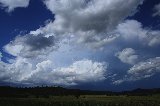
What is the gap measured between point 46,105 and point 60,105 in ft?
16.6

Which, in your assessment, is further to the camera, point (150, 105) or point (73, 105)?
point (150, 105)

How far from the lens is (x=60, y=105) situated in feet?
312

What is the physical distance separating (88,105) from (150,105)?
83.6 feet

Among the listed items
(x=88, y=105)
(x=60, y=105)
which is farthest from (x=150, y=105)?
(x=60, y=105)

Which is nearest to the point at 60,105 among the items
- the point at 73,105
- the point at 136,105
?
the point at 73,105

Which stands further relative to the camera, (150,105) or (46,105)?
(150,105)

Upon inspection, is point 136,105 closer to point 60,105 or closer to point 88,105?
point 88,105

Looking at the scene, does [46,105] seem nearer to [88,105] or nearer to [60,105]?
[60,105]

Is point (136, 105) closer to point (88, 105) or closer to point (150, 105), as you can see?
point (150, 105)

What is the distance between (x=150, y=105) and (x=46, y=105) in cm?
3980

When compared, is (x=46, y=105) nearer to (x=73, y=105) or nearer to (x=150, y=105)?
(x=73, y=105)

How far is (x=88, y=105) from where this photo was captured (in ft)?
311

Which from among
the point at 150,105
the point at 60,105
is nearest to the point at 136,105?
the point at 150,105

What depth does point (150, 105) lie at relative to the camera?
10350 cm
